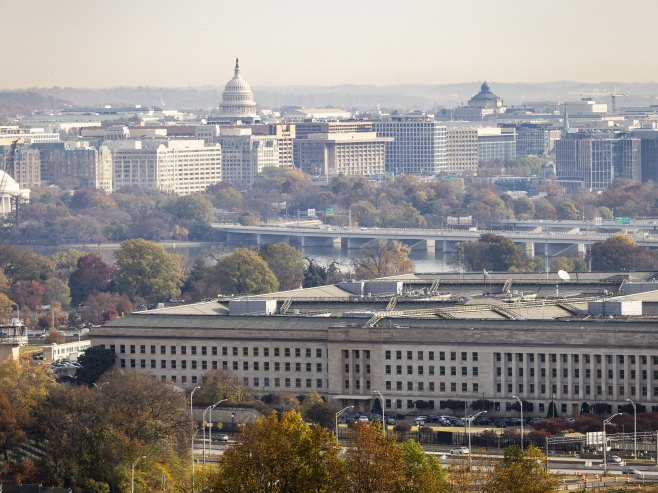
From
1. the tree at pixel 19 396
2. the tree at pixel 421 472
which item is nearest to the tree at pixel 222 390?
the tree at pixel 19 396

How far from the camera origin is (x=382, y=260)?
132875mm

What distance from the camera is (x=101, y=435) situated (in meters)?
62.6

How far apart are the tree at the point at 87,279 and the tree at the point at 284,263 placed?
8.02m

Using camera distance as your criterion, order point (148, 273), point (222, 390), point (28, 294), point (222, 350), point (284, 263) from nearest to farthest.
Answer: point (222, 390), point (222, 350), point (148, 273), point (28, 294), point (284, 263)

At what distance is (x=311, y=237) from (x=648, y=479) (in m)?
116

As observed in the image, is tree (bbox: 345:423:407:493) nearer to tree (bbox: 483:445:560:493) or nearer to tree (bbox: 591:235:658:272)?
tree (bbox: 483:445:560:493)

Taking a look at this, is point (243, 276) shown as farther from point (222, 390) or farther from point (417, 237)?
point (417, 237)

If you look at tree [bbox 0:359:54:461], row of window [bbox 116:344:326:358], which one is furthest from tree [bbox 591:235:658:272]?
tree [bbox 0:359:54:461]

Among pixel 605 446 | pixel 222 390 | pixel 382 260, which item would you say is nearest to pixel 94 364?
pixel 222 390

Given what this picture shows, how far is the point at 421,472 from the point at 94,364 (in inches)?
1170

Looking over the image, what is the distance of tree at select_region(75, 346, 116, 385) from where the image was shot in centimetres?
8169

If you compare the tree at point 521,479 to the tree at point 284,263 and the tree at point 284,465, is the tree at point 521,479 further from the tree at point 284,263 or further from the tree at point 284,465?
the tree at point 284,263

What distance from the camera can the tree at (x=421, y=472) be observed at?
176ft

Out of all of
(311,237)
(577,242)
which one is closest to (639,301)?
(577,242)
